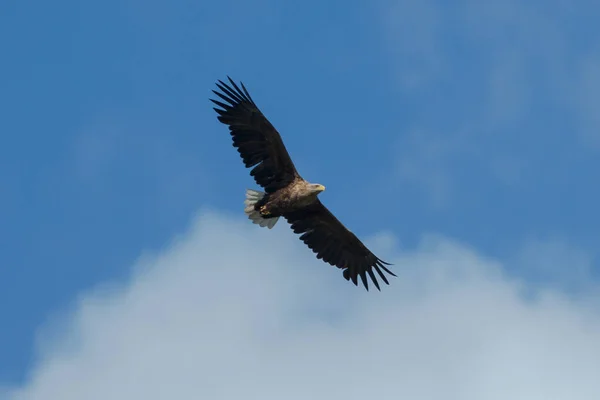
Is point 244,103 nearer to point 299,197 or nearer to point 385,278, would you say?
point 299,197

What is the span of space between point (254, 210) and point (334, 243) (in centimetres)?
238

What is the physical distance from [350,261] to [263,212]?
117 inches

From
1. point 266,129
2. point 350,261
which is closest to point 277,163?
point 266,129

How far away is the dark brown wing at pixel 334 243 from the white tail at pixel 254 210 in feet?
1.42

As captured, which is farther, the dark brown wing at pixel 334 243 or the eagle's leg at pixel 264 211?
the dark brown wing at pixel 334 243

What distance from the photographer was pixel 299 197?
101 ft

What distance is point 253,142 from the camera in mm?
30703

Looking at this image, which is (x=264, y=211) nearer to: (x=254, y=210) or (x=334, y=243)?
(x=254, y=210)

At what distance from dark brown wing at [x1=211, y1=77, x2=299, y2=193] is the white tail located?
0.49 meters

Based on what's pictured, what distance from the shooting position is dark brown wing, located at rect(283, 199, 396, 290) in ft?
105

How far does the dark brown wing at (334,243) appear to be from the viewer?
32.0m

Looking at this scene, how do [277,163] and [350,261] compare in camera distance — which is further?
[350,261]

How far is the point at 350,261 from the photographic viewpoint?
3300 cm

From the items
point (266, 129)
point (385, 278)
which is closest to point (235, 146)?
point (266, 129)
